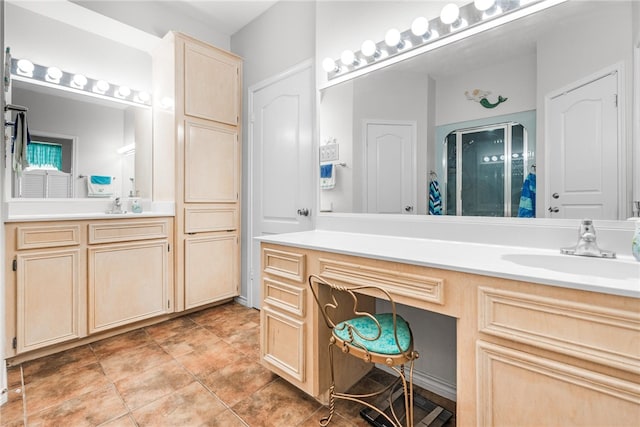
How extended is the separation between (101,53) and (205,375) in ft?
9.25

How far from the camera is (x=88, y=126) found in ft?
8.41

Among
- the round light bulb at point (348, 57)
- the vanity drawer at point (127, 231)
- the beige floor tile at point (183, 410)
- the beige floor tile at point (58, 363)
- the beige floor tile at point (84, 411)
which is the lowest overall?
the beige floor tile at point (183, 410)

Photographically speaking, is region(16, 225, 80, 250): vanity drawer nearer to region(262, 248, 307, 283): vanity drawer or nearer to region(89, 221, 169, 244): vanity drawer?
region(89, 221, 169, 244): vanity drawer

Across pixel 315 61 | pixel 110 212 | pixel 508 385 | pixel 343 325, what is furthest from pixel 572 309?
pixel 110 212

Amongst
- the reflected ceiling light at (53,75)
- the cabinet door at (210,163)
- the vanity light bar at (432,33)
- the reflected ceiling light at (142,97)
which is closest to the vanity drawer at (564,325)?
the vanity light bar at (432,33)

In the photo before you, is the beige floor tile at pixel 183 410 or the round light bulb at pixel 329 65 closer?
the beige floor tile at pixel 183 410

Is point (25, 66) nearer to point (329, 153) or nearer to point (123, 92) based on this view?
point (123, 92)

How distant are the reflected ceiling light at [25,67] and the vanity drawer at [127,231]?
129cm

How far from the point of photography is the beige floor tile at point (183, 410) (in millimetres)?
1444

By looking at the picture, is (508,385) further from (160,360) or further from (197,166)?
(197,166)

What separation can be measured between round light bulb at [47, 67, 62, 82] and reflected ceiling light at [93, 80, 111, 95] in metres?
0.24

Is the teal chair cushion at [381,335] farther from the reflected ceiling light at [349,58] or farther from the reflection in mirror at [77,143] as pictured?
the reflection in mirror at [77,143]

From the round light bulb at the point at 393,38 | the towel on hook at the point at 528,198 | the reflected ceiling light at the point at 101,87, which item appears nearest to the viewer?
the towel on hook at the point at 528,198

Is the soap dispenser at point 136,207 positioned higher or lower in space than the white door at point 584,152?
lower
